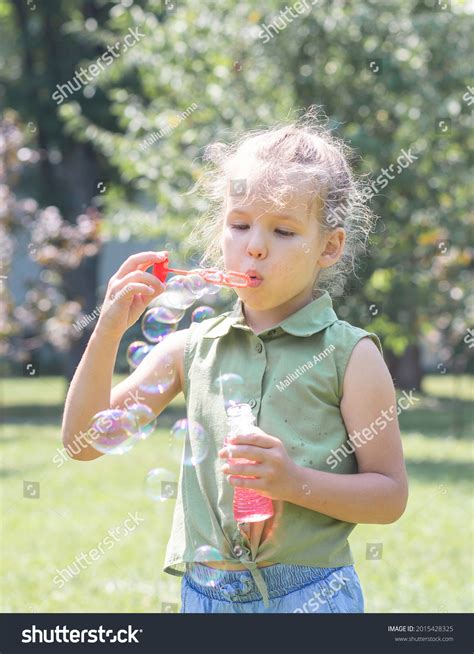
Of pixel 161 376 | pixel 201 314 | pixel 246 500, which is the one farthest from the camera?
pixel 201 314

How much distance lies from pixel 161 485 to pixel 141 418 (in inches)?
11.9

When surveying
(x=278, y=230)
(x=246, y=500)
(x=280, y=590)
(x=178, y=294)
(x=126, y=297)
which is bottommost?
(x=280, y=590)

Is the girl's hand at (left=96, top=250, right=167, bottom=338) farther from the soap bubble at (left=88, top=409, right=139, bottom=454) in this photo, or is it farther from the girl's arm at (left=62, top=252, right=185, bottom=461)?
the soap bubble at (left=88, top=409, right=139, bottom=454)

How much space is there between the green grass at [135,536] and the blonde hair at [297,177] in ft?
1.71

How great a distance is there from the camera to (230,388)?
76.5 inches

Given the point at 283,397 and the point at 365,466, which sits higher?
the point at 283,397

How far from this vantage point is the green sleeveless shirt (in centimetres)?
188

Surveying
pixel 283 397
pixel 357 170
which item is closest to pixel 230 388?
pixel 283 397

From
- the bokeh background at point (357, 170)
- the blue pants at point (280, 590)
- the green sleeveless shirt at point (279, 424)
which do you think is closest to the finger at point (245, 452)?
the green sleeveless shirt at point (279, 424)

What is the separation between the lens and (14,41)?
17.7m

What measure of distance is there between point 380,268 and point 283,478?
6467 mm

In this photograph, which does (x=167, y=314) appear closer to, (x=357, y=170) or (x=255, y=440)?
(x=255, y=440)

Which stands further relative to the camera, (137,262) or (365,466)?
(137,262)

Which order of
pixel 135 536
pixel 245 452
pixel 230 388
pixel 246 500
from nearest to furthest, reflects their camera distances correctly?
pixel 245 452
pixel 246 500
pixel 230 388
pixel 135 536
